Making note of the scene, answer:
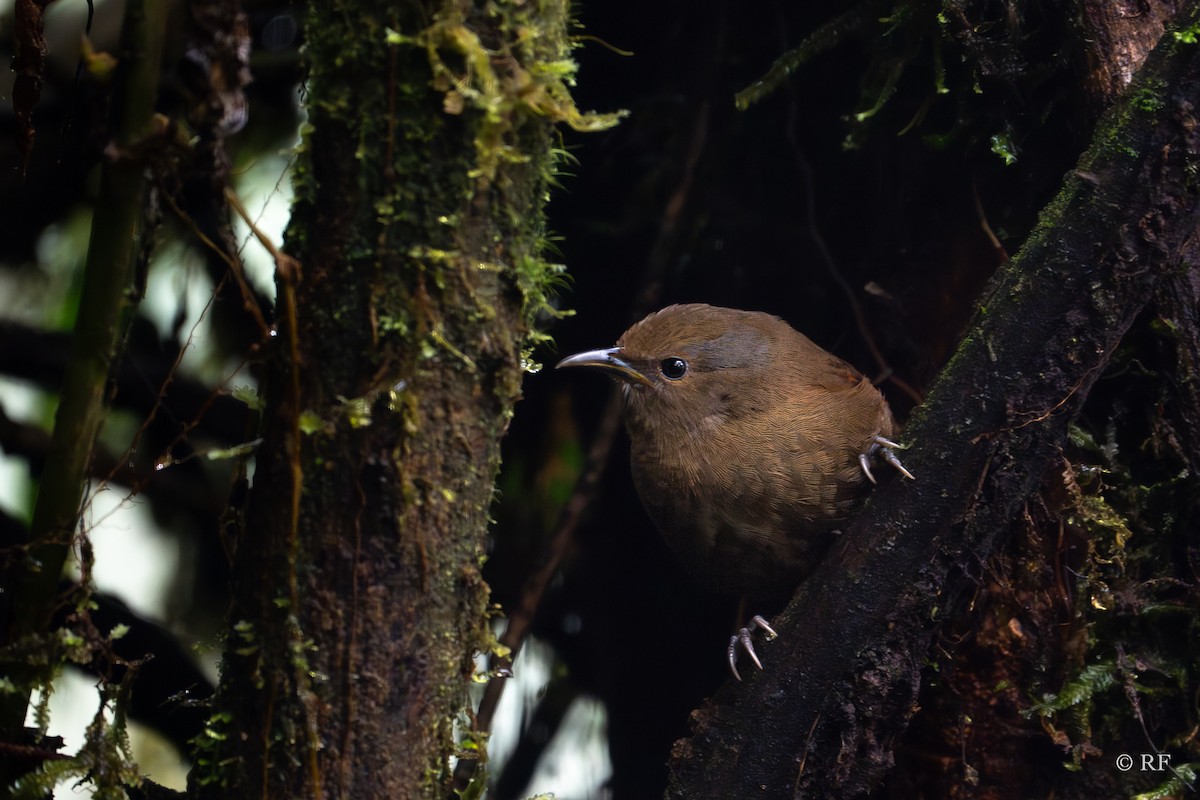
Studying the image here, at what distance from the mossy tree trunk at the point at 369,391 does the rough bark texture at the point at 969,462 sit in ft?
3.56

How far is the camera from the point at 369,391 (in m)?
1.87

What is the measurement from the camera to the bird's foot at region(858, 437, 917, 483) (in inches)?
107

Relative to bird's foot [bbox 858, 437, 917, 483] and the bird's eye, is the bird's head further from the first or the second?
bird's foot [bbox 858, 437, 917, 483]

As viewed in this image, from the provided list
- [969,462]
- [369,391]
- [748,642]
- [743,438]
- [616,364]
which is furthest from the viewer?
[616,364]

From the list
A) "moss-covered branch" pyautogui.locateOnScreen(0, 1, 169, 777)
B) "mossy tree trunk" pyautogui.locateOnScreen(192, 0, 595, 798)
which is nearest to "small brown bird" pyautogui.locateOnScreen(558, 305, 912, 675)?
"mossy tree trunk" pyautogui.locateOnScreen(192, 0, 595, 798)

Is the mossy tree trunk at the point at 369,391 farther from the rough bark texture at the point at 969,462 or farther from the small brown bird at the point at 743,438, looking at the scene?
the small brown bird at the point at 743,438

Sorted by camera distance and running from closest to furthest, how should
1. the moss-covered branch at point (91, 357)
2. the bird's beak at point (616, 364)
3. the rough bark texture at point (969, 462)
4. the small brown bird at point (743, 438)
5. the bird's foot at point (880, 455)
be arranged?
the moss-covered branch at point (91, 357) → the rough bark texture at point (969, 462) → the bird's foot at point (880, 455) → the small brown bird at point (743, 438) → the bird's beak at point (616, 364)

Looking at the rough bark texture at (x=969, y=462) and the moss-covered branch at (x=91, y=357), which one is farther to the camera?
the rough bark texture at (x=969, y=462)

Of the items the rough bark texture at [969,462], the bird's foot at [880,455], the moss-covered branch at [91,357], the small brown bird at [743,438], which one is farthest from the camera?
the small brown bird at [743,438]

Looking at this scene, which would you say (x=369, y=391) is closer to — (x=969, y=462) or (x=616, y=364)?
(x=969, y=462)

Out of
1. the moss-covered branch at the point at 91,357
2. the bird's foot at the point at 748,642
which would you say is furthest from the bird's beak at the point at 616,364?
the moss-covered branch at the point at 91,357

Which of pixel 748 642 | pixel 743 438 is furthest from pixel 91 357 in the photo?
pixel 743 438

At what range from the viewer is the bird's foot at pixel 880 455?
8.88ft

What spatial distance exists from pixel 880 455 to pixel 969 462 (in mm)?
374
